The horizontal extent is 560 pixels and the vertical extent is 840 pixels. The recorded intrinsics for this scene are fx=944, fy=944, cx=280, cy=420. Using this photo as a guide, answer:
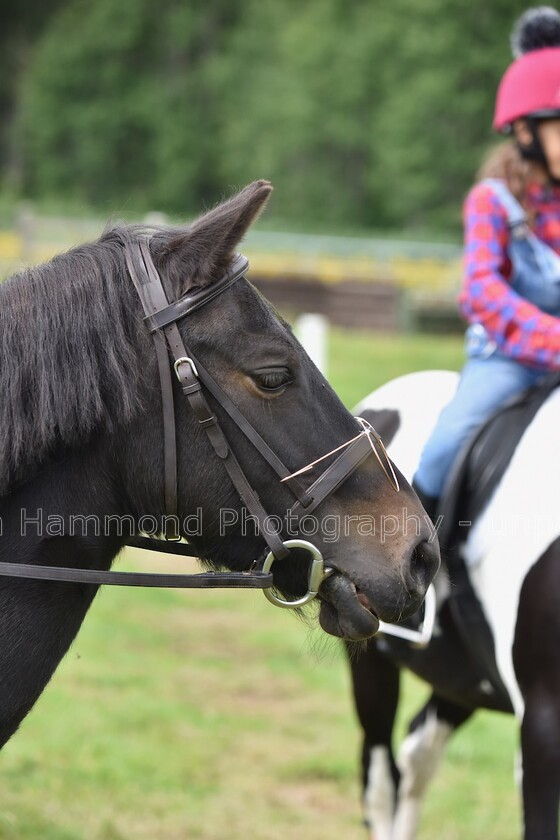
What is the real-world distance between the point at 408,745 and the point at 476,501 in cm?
129

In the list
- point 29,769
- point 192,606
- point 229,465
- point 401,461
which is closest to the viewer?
point 229,465

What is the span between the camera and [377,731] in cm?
401

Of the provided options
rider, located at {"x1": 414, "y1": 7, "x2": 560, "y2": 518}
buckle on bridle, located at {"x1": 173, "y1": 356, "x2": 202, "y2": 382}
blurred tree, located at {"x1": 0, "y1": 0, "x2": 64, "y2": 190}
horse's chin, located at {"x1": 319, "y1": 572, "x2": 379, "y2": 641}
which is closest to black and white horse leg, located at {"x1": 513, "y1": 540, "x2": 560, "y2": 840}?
rider, located at {"x1": 414, "y1": 7, "x2": 560, "y2": 518}

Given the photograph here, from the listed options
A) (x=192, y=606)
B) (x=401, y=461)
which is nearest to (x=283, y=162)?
(x=192, y=606)

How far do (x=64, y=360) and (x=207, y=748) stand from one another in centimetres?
341

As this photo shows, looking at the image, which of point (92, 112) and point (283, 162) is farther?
point (92, 112)

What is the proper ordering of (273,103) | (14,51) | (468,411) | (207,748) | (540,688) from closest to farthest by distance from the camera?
1. (540,688)
2. (468,411)
3. (207,748)
4. (273,103)
5. (14,51)

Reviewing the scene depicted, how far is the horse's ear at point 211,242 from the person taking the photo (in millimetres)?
2072

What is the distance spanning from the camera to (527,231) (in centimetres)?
339

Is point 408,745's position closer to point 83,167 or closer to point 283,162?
point 283,162

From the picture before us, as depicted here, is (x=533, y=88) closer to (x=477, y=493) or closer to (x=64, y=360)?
(x=477, y=493)

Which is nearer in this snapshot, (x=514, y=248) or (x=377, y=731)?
(x=514, y=248)

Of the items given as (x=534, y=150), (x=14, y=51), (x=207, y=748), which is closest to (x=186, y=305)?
(x=534, y=150)

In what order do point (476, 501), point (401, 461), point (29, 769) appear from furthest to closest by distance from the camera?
point (29, 769) → point (401, 461) → point (476, 501)
